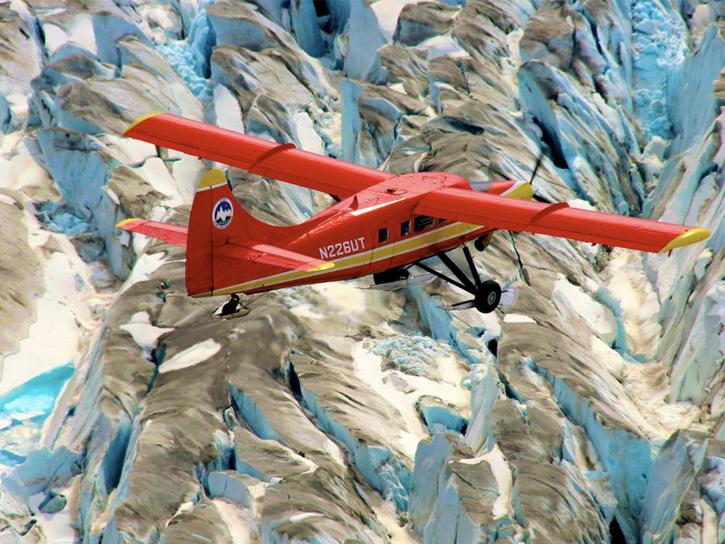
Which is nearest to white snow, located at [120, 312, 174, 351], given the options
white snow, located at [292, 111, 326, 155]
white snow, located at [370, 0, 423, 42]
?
white snow, located at [292, 111, 326, 155]

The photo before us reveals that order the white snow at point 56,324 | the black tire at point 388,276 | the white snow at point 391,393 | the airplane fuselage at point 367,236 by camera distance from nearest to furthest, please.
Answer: the airplane fuselage at point 367,236 → the black tire at point 388,276 → the white snow at point 391,393 → the white snow at point 56,324

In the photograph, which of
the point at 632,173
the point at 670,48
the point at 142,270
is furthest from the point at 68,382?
the point at 670,48

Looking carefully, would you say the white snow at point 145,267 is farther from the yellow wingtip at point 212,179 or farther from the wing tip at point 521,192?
the yellow wingtip at point 212,179

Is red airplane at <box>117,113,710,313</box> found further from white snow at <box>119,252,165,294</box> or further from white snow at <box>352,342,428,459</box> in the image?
white snow at <box>119,252,165,294</box>

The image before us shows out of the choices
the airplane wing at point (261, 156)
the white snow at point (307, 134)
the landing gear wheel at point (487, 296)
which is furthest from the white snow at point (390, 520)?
the white snow at point (307, 134)

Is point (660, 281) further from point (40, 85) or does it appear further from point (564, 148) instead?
point (40, 85)

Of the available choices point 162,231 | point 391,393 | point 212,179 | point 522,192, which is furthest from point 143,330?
point 212,179

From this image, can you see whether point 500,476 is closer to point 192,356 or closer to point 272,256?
point 192,356
